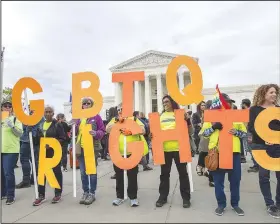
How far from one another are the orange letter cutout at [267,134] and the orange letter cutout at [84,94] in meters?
2.37

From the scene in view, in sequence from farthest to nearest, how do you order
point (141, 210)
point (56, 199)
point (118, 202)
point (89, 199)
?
point (56, 199), point (89, 199), point (118, 202), point (141, 210)

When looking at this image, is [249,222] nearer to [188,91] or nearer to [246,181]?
[188,91]

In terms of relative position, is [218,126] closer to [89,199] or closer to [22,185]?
[89,199]

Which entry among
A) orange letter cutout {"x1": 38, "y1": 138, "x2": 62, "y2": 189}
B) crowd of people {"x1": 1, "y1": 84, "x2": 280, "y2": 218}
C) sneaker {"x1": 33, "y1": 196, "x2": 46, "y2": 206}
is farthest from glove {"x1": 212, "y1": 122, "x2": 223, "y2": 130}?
sneaker {"x1": 33, "y1": 196, "x2": 46, "y2": 206}

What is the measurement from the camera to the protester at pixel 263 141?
3.51m

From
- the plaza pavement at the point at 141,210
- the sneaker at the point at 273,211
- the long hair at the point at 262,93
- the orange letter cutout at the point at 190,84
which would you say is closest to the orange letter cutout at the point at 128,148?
the plaza pavement at the point at 141,210

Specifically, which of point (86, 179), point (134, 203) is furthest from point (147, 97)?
point (134, 203)

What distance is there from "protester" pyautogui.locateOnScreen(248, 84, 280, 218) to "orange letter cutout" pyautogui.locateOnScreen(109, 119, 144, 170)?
5.42ft

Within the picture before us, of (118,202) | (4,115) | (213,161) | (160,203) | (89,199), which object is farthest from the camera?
(4,115)

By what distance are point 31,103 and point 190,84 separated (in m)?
2.65

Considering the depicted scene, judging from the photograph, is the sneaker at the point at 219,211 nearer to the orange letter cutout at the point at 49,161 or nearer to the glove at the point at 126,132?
the glove at the point at 126,132

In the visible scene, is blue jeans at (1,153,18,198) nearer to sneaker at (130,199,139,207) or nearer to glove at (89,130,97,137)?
glove at (89,130,97,137)

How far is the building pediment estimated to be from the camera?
2271 inches

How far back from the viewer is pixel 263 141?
11.9ft
